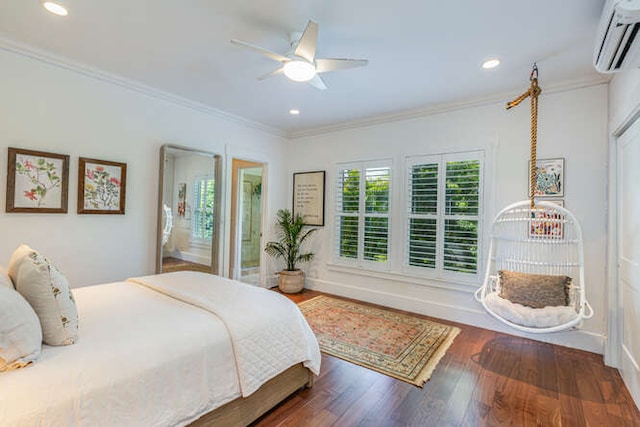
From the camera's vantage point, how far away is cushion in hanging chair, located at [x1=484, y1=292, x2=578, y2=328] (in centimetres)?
221

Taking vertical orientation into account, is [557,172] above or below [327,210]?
above

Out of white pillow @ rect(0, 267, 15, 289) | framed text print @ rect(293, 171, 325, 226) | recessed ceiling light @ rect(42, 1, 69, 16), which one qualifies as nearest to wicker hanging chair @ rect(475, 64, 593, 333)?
framed text print @ rect(293, 171, 325, 226)

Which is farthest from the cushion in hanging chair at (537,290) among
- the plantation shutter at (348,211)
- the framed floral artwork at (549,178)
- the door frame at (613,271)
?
the plantation shutter at (348,211)

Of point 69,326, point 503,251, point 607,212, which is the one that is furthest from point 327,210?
point 69,326

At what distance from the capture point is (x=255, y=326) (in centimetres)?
Result: 168

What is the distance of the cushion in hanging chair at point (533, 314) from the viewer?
2215 mm

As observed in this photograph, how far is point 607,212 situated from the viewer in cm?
266

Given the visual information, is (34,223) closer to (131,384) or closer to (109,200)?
(109,200)

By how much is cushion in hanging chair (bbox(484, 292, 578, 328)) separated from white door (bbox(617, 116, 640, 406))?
1.19 ft

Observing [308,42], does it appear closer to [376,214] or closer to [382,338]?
[376,214]

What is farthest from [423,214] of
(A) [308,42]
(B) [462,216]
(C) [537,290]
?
(A) [308,42]

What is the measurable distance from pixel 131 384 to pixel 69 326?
45 cm

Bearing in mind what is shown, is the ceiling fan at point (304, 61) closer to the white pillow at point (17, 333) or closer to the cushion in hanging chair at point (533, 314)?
the white pillow at point (17, 333)

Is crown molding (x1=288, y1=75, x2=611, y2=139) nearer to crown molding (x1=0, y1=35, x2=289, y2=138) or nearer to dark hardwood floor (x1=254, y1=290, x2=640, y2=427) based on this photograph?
crown molding (x1=0, y1=35, x2=289, y2=138)
